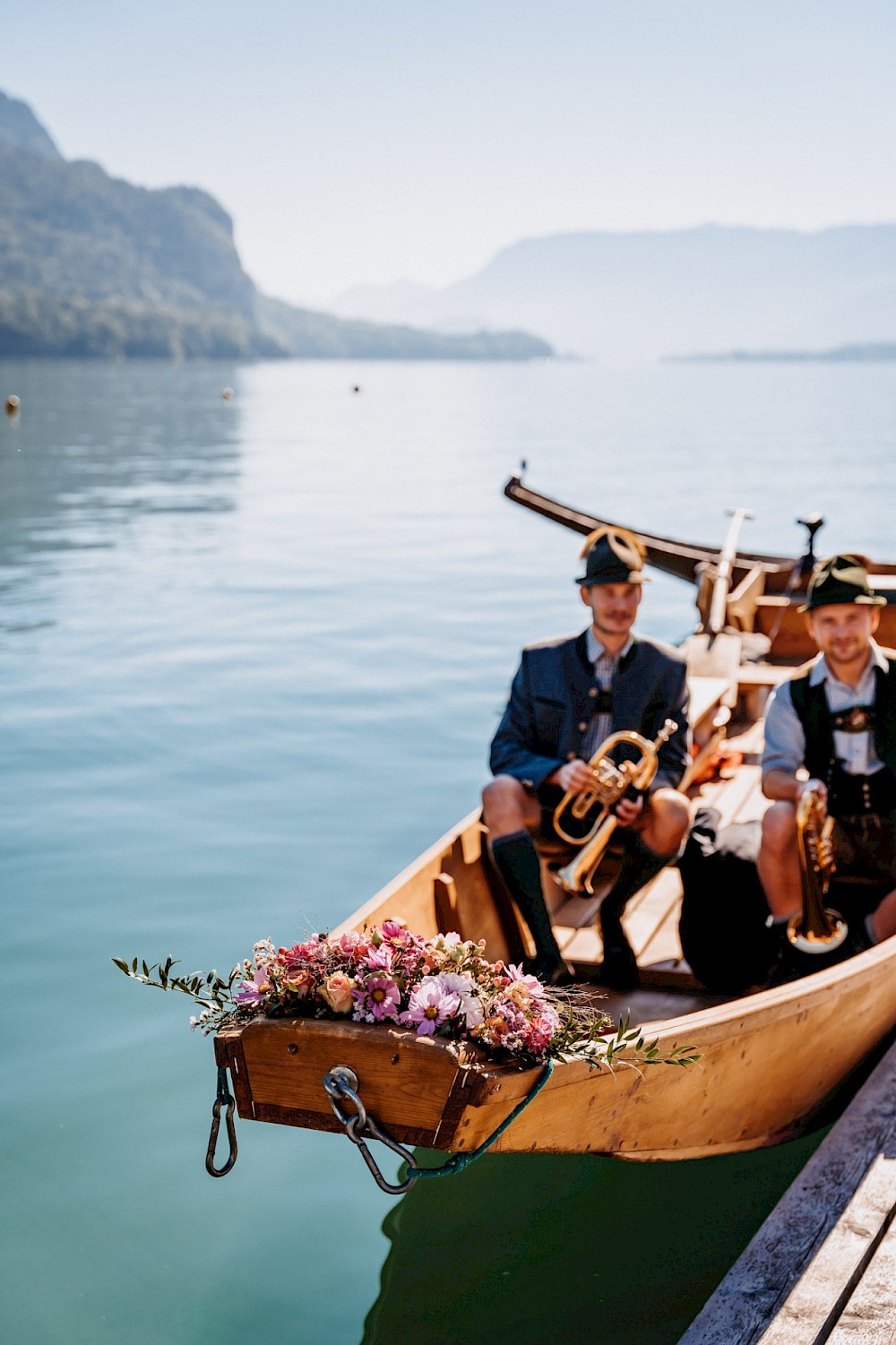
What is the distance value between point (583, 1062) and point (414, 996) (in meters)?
0.45

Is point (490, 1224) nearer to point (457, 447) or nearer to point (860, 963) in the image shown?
point (860, 963)

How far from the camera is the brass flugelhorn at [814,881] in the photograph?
430 cm

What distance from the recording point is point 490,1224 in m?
4.32

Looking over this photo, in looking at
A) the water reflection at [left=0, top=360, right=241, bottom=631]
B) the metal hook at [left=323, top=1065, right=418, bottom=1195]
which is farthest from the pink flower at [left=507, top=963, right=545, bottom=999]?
the water reflection at [left=0, top=360, right=241, bottom=631]

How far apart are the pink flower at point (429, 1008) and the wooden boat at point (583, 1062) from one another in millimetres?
32

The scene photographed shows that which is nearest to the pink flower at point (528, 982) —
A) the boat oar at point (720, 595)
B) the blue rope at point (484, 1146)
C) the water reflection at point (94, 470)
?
the blue rope at point (484, 1146)

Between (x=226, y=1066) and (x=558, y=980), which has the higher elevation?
(x=226, y=1066)

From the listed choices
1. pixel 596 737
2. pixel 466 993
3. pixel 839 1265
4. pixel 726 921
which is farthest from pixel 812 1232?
pixel 596 737

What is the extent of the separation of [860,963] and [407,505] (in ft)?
76.8

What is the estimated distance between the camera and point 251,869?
7984mm

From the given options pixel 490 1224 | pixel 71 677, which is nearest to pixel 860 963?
pixel 490 1224

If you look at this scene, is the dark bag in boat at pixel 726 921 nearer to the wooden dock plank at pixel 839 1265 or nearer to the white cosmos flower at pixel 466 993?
the wooden dock plank at pixel 839 1265

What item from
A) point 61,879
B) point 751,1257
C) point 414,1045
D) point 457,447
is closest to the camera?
point 414,1045

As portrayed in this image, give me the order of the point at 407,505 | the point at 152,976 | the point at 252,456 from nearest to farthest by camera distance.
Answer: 1. the point at 152,976
2. the point at 407,505
3. the point at 252,456
